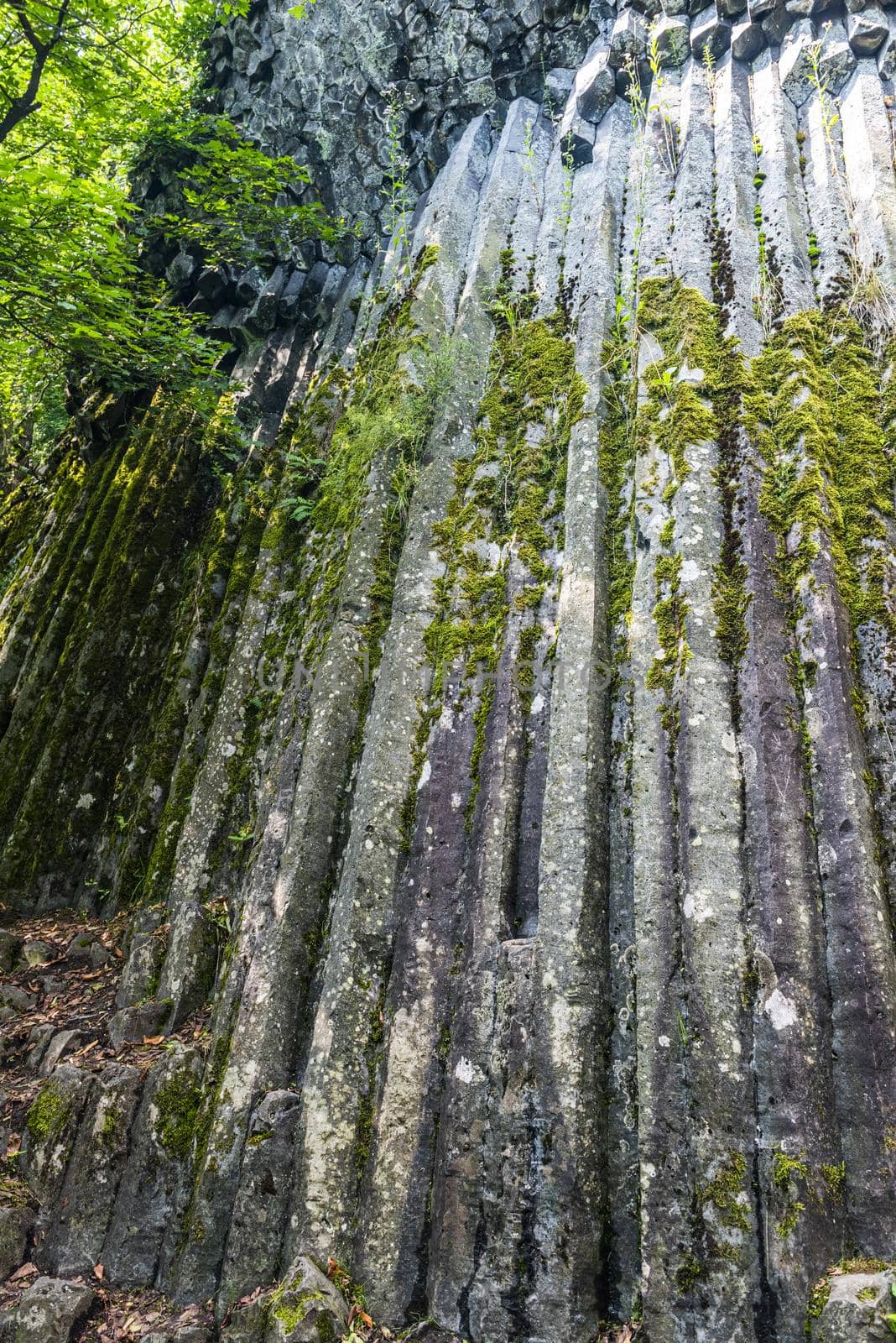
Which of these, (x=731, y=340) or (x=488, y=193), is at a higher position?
(x=488, y=193)

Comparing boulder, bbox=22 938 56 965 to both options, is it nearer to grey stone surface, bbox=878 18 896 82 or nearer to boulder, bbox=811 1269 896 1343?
boulder, bbox=811 1269 896 1343

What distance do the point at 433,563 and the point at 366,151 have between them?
26.8ft

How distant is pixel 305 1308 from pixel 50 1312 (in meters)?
1.86

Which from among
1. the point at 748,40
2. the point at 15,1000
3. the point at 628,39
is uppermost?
the point at 628,39

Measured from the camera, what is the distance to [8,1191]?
6141 mm

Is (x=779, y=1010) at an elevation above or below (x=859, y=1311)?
above

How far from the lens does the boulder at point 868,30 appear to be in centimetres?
775

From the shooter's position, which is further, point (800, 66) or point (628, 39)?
point (628, 39)

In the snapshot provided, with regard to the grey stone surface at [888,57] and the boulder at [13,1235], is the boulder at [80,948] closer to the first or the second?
the boulder at [13,1235]

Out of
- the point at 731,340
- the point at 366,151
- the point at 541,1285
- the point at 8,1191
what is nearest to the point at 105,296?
the point at 366,151

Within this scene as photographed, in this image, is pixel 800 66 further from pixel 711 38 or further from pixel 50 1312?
pixel 50 1312

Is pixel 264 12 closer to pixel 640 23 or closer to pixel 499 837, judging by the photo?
pixel 640 23

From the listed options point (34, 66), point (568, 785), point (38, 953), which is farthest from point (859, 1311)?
point (34, 66)

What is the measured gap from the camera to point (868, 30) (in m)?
7.77
